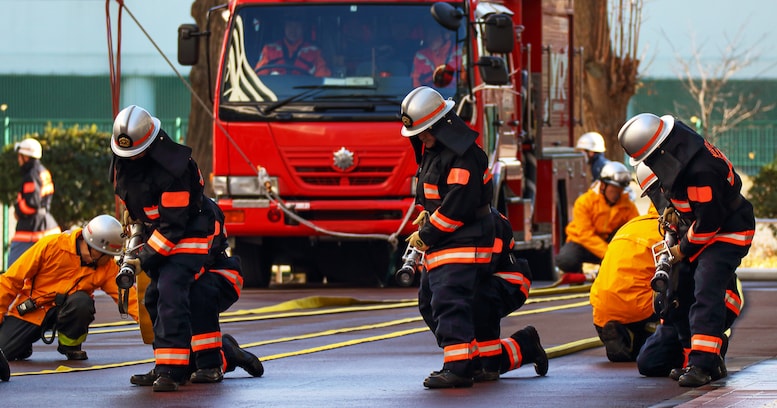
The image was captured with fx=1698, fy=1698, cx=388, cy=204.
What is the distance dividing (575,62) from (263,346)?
10.6m

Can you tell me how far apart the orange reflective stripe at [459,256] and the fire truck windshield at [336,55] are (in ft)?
24.0

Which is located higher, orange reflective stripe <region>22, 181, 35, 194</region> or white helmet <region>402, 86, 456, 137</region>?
white helmet <region>402, 86, 456, 137</region>

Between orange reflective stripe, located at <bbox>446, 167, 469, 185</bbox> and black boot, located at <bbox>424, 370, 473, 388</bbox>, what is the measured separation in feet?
3.25

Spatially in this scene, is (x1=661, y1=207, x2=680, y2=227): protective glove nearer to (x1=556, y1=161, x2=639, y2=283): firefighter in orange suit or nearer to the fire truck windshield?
the fire truck windshield

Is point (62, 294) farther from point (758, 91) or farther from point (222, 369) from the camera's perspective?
point (758, 91)

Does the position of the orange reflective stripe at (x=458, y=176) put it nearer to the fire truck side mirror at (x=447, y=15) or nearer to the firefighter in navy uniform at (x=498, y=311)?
the firefighter in navy uniform at (x=498, y=311)

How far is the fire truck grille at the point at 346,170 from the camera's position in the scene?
53.8 ft

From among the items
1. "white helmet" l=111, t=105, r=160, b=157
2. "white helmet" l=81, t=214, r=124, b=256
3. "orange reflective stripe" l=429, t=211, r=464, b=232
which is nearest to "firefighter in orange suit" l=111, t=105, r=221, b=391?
"white helmet" l=111, t=105, r=160, b=157

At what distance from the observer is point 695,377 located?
8734 mm

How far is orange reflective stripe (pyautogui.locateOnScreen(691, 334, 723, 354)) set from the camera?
8.80 m

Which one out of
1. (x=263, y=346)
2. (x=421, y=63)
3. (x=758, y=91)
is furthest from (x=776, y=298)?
(x=758, y=91)

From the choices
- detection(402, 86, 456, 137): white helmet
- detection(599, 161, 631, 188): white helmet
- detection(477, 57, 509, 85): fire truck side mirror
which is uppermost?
detection(477, 57, 509, 85): fire truck side mirror

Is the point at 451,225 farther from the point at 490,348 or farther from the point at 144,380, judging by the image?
the point at 144,380

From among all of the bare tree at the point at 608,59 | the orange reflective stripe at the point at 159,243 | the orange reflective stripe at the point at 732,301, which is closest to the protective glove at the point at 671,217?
the orange reflective stripe at the point at 732,301
